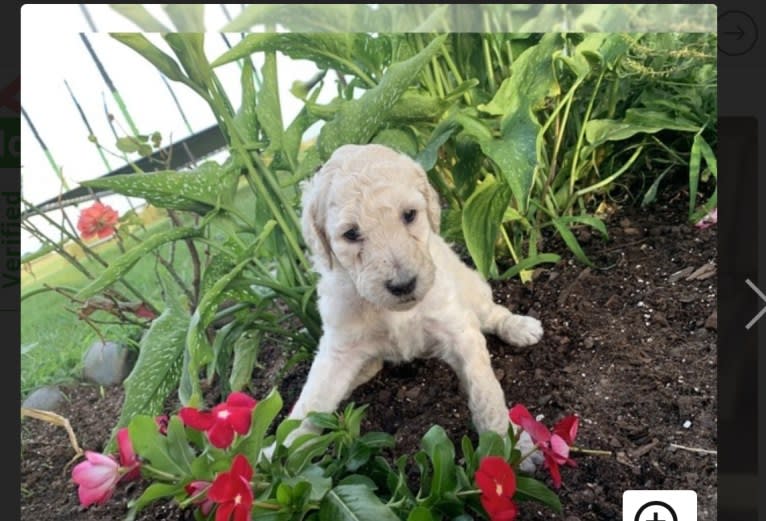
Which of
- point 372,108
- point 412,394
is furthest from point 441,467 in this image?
point 372,108

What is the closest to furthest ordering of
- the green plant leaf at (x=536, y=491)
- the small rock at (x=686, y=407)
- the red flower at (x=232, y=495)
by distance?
the red flower at (x=232, y=495) < the green plant leaf at (x=536, y=491) < the small rock at (x=686, y=407)

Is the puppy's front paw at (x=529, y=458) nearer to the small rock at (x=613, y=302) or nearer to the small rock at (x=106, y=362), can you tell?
the small rock at (x=613, y=302)

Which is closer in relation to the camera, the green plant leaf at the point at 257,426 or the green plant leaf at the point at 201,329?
the green plant leaf at the point at 257,426

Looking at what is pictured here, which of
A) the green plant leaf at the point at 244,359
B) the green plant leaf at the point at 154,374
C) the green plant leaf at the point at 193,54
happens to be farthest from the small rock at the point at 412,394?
the green plant leaf at the point at 193,54

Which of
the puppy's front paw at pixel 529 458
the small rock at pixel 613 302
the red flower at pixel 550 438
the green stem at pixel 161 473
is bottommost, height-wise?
the puppy's front paw at pixel 529 458

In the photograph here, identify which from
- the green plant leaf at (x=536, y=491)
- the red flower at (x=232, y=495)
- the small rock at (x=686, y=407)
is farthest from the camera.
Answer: the small rock at (x=686, y=407)

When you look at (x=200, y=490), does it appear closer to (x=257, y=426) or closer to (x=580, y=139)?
(x=257, y=426)

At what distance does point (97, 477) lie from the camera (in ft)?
3.06

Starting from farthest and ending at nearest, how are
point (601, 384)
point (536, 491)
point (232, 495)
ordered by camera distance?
point (601, 384), point (536, 491), point (232, 495)

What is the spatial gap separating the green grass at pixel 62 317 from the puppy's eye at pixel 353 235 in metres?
0.27

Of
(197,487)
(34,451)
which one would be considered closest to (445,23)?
(197,487)

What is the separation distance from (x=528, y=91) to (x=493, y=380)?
1.43 ft

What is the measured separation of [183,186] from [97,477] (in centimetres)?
43

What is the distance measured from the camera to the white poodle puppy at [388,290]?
1.01 m
